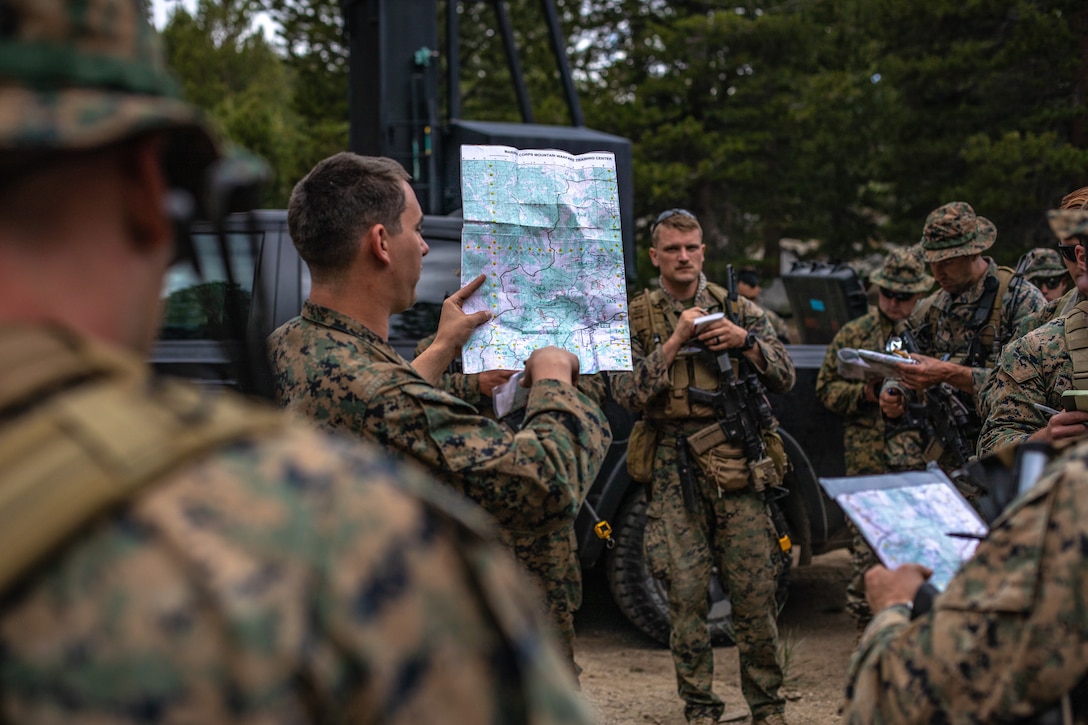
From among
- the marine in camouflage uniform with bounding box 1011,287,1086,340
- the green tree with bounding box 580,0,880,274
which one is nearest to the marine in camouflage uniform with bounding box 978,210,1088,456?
the marine in camouflage uniform with bounding box 1011,287,1086,340

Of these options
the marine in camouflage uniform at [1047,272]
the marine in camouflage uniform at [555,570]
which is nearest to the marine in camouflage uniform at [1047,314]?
the marine in camouflage uniform at [555,570]

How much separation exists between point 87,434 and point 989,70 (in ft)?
45.7

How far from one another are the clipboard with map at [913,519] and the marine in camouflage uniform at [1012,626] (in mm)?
306

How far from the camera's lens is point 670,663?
18.9 ft

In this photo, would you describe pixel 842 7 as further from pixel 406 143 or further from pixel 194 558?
pixel 194 558

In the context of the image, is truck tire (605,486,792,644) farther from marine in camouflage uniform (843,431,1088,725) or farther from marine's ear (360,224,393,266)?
marine in camouflage uniform (843,431,1088,725)

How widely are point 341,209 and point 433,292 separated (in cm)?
260

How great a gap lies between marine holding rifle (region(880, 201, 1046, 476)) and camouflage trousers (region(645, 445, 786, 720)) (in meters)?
1.05

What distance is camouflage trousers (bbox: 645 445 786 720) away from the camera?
193 inches

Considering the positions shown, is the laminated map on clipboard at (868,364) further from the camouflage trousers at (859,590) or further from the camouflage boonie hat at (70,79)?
the camouflage boonie hat at (70,79)

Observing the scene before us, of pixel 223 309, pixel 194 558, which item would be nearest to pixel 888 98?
pixel 223 309

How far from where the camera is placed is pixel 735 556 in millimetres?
5012

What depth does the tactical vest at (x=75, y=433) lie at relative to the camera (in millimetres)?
813

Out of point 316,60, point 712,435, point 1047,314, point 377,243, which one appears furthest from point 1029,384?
point 316,60
